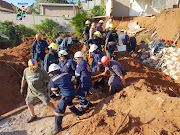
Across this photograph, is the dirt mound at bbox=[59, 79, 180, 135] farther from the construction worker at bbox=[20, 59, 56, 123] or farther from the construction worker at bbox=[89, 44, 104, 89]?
the construction worker at bbox=[89, 44, 104, 89]

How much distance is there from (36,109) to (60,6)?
1809 cm

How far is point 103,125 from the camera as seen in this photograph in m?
2.63

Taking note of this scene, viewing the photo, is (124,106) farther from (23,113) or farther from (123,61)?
(123,61)

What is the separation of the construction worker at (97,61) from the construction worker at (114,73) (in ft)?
2.72

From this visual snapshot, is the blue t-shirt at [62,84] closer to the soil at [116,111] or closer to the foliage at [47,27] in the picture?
the soil at [116,111]

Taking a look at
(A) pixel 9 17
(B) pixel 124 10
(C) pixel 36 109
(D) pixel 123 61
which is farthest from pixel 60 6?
(C) pixel 36 109

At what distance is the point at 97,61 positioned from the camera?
4.93 meters

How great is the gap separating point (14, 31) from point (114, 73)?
13.5 m

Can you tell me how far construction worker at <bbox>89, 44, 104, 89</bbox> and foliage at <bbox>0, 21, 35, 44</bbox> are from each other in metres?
11.3

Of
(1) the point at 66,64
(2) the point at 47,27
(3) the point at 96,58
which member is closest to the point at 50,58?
(1) the point at 66,64

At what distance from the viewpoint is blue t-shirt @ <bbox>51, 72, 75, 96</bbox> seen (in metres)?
3.18

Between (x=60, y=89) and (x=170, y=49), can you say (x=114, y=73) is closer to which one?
(x=60, y=89)

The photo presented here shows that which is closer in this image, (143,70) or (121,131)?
(121,131)

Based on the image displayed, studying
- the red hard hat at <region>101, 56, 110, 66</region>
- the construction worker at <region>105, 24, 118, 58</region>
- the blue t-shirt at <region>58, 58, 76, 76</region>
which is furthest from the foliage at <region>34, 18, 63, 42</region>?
the red hard hat at <region>101, 56, 110, 66</region>
